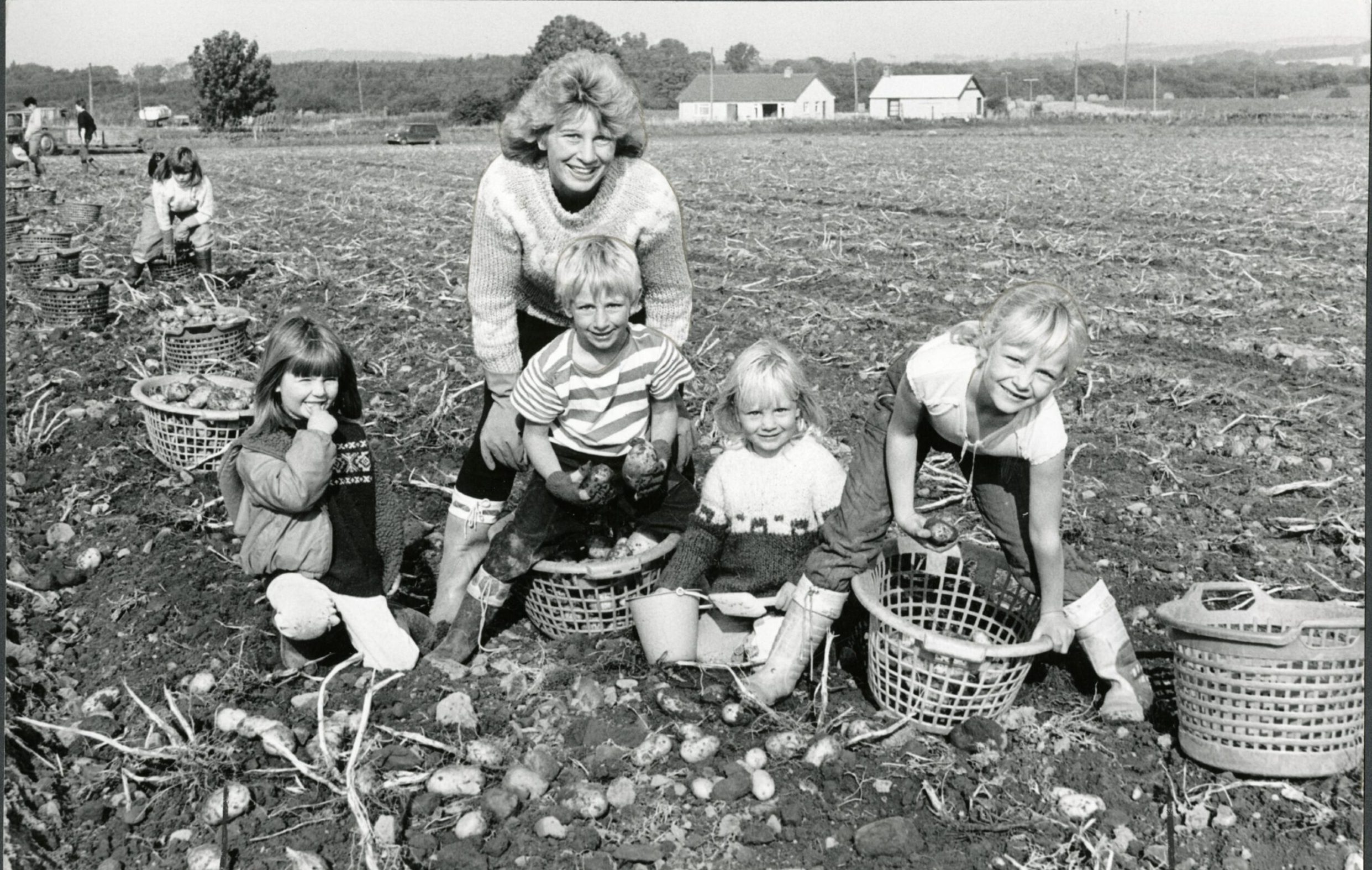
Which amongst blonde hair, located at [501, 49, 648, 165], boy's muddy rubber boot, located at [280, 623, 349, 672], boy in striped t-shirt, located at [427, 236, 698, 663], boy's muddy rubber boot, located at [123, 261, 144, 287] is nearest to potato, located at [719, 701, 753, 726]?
boy in striped t-shirt, located at [427, 236, 698, 663]

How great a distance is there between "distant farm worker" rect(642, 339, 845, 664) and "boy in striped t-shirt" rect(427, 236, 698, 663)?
0.51ft

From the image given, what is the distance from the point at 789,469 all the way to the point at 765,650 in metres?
0.51

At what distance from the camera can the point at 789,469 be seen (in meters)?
3.46

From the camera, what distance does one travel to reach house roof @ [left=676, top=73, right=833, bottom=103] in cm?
8256

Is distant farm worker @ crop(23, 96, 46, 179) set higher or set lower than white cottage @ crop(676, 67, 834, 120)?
lower

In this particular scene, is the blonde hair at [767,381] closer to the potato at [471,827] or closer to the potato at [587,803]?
the potato at [587,803]

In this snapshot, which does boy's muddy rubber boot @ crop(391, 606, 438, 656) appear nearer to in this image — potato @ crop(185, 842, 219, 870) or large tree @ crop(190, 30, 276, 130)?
potato @ crop(185, 842, 219, 870)

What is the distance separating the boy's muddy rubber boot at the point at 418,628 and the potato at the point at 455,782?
750mm

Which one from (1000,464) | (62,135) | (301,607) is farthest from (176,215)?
(62,135)

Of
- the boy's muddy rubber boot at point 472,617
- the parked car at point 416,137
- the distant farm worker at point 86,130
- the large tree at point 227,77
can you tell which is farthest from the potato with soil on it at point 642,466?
the large tree at point 227,77

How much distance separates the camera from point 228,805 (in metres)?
2.76

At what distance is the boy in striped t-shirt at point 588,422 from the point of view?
329 centimetres

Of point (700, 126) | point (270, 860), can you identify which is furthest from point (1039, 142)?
point (270, 860)

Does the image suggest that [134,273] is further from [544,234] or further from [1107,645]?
[1107,645]
